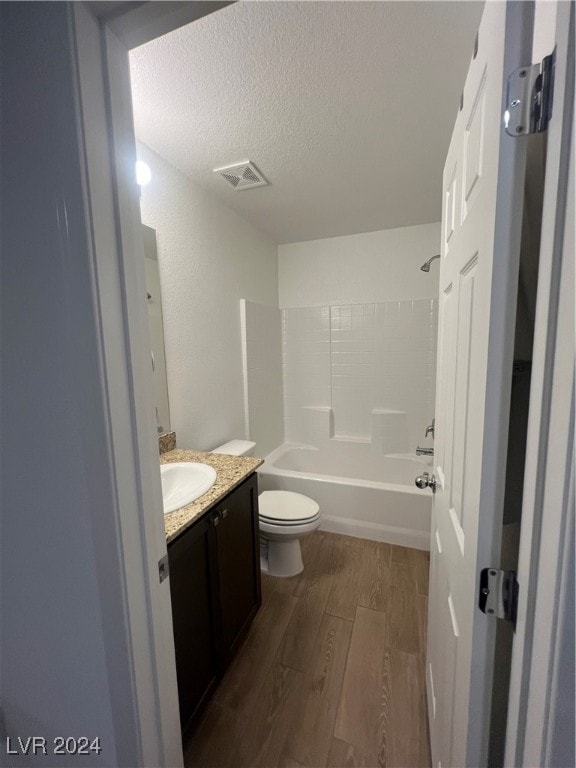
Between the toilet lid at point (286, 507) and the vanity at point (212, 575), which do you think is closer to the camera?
the vanity at point (212, 575)

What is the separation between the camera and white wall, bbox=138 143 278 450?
5.50 feet

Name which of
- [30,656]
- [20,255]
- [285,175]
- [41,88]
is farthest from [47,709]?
[285,175]

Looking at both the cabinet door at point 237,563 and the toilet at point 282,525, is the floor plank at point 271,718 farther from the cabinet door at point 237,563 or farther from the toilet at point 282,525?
the toilet at point 282,525

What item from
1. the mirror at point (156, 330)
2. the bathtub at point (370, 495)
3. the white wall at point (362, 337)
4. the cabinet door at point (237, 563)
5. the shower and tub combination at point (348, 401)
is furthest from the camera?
the white wall at point (362, 337)

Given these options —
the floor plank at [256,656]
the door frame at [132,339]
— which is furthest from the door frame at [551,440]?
the floor plank at [256,656]

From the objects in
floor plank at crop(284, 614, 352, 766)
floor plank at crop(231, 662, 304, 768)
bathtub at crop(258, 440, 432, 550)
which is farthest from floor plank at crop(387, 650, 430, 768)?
bathtub at crop(258, 440, 432, 550)

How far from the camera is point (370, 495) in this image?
2.24 metres

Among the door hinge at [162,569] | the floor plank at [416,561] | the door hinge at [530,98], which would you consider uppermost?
the door hinge at [530,98]

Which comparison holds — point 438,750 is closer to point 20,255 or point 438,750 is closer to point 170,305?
point 20,255

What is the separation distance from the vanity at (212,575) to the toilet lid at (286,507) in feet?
1.01

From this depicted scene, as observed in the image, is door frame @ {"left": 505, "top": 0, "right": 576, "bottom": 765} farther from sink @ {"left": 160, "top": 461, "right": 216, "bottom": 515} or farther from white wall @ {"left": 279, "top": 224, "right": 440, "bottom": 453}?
white wall @ {"left": 279, "top": 224, "right": 440, "bottom": 453}

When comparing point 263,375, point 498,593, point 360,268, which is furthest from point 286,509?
point 360,268

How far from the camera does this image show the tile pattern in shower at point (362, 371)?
107 inches

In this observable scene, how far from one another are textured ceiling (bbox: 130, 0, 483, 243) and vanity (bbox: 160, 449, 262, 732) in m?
1.56
